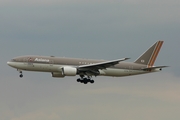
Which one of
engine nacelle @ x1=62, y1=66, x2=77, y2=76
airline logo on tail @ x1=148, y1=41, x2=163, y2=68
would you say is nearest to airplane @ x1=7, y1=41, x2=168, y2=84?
engine nacelle @ x1=62, y1=66, x2=77, y2=76

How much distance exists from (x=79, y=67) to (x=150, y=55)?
52.6ft

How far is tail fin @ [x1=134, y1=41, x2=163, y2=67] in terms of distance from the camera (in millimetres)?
104500

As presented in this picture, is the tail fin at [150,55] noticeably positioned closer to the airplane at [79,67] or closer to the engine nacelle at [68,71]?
the airplane at [79,67]

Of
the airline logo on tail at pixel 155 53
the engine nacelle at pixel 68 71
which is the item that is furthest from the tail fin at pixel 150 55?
the engine nacelle at pixel 68 71

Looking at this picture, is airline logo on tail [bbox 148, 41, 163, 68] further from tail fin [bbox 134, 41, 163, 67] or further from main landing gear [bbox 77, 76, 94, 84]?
main landing gear [bbox 77, 76, 94, 84]

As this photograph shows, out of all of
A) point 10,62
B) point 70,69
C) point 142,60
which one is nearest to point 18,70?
point 10,62

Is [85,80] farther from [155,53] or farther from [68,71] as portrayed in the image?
[155,53]

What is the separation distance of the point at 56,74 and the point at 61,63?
4297mm

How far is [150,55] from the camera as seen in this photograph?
106125mm

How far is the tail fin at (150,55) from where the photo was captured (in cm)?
10450

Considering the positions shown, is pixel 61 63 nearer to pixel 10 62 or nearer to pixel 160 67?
pixel 10 62

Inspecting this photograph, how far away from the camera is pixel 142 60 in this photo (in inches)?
4117

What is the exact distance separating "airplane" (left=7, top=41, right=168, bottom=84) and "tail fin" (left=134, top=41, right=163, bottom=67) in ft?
3.77

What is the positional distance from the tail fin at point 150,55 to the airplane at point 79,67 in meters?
1.15
